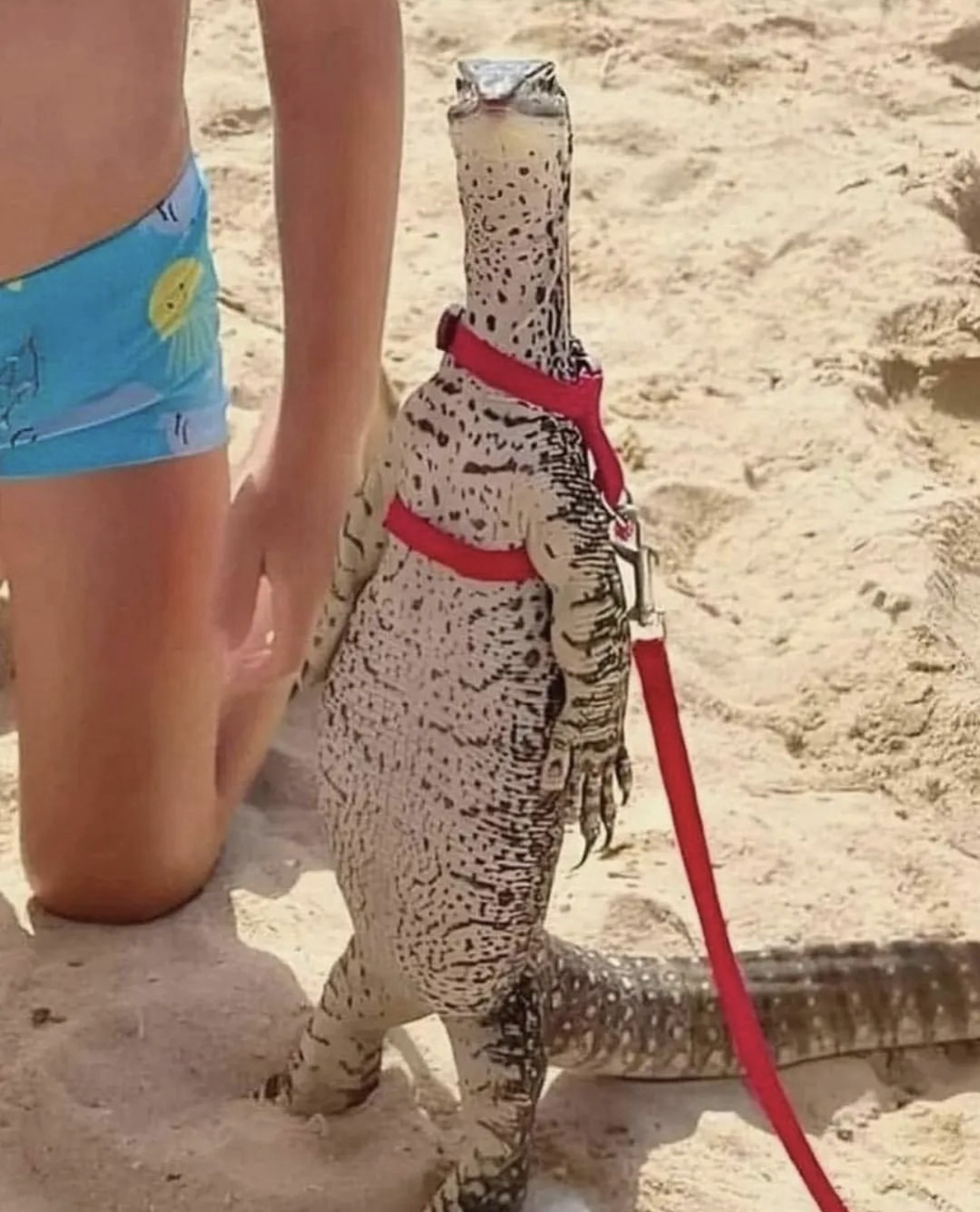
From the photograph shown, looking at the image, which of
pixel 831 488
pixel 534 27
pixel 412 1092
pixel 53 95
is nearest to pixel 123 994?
pixel 412 1092

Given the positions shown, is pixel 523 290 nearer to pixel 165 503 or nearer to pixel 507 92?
pixel 507 92

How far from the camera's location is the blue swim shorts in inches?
68.8

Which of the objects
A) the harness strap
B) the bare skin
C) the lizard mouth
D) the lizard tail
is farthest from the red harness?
the bare skin

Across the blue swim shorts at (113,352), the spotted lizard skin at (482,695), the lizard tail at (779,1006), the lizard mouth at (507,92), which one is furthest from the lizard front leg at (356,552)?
the blue swim shorts at (113,352)

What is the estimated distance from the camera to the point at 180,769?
187cm

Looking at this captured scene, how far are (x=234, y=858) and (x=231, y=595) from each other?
24 centimetres

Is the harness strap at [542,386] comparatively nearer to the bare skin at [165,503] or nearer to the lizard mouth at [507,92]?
the lizard mouth at [507,92]

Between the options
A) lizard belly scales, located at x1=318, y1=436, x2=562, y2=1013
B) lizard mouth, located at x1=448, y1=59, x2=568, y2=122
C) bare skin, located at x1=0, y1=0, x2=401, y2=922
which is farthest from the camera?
bare skin, located at x1=0, y1=0, x2=401, y2=922

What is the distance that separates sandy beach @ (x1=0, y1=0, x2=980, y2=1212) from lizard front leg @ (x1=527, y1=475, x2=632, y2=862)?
38 centimetres

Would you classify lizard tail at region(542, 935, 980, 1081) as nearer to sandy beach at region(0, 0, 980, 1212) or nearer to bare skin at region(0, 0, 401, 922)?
sandy beach at region(0, 0, 980, 1212)

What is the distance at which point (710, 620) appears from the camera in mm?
2242

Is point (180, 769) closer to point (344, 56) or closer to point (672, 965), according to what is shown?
point (672, 965)

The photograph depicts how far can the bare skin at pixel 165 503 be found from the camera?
173cm

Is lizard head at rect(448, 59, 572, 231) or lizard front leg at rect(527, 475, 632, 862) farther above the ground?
lizard head at rect(448, 59, 572, 231)
